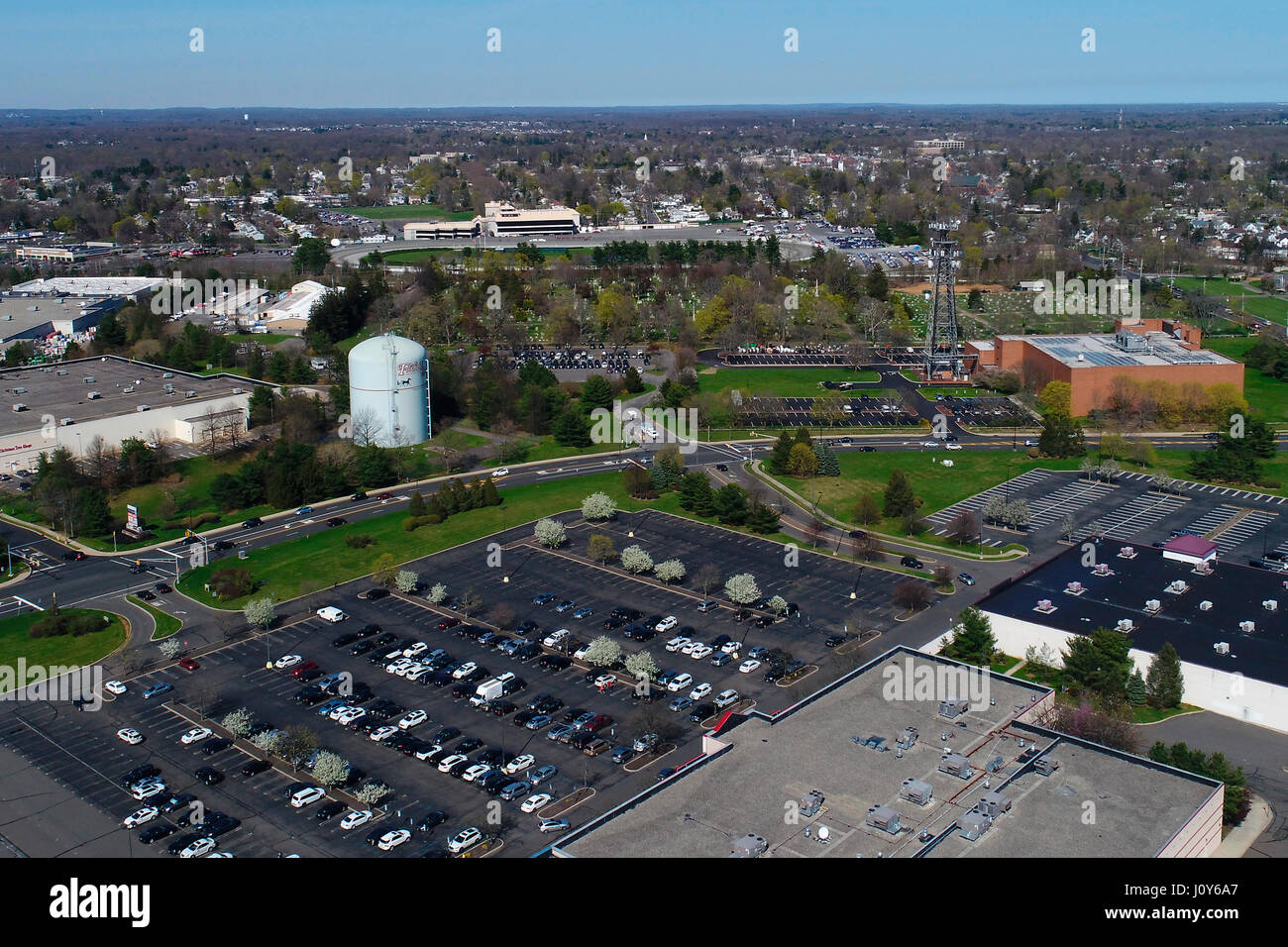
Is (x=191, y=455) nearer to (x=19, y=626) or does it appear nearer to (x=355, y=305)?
(x=19, y=626)

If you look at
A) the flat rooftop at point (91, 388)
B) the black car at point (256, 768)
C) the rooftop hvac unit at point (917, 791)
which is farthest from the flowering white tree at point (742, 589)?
the flat rooftop at point (91, 388)

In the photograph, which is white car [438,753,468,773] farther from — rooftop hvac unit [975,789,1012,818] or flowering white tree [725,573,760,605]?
rooftop hvac unit [975,789,1012,818]

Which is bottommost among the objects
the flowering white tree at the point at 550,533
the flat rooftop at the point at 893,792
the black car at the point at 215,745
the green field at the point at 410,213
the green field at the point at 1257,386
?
the black car at the point at 215,745

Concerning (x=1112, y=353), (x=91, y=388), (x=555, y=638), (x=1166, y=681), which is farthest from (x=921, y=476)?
(x=91, y=388)

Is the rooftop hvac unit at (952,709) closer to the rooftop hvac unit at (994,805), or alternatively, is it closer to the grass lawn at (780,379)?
the rooftop hvac unit at (994,805)

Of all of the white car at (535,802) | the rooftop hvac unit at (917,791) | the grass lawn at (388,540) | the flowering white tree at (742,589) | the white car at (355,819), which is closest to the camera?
the rooftop hvac unit at (917,791)

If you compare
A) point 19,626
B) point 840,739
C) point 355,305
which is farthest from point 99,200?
point 840,739

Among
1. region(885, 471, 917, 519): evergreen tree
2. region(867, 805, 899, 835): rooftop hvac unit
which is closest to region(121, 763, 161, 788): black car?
region(867, 805, 899, 835): rooftop hvac unit

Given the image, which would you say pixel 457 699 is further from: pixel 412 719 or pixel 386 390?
pixel 386 390

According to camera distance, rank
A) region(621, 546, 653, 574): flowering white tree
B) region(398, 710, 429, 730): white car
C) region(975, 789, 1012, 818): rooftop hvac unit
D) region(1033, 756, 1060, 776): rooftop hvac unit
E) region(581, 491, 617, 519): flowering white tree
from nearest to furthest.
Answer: region(975, 789, 1012, 818): rooftop hvac unit → region(1033, 756, 1060, 776): rooftop hvac unit → region(398, 710, 429, 730): white car → region(621, 546, 653, 574): flowering white tree → region(581, 491, 617, 519): flowering white tree
